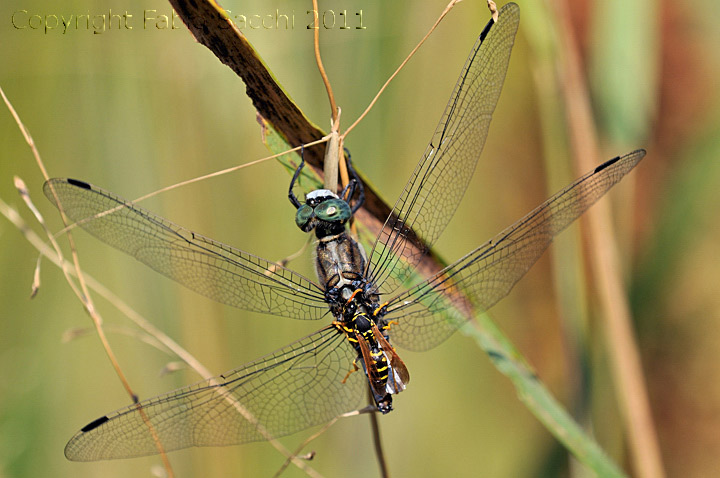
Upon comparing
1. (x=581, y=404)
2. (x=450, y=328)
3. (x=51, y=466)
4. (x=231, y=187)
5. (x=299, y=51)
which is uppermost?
(x=299, y=51)

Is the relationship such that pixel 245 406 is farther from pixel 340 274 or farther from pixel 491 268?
pixel 491 268

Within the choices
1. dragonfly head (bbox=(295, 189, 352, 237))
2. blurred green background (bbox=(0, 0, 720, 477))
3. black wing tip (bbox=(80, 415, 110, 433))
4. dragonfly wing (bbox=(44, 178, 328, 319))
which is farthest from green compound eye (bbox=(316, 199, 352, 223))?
black wing tip (bbox=(80, 415, 110, 433))

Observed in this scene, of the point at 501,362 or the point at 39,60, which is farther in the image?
the point at 39,60

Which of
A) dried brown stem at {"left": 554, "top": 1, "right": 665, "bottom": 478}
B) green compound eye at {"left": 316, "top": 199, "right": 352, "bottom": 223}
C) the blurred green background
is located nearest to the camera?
green compound eye at {"left": 316, "top": 199, "right": 352, "bottom": 223}

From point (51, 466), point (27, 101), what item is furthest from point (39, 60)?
point (51, 466)

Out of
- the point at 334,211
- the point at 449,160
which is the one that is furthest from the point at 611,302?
the point at 334,211

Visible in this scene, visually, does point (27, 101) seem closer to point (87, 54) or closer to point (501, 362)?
point (87, 54)

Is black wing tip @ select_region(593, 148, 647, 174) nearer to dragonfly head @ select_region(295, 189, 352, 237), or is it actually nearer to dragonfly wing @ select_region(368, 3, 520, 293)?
dragonfly wing @ select_region(368, 3, 520, 293)

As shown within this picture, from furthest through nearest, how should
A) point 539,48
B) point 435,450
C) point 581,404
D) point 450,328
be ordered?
point 435,450 → point 581,404 → point 539,48 → point 450,328
